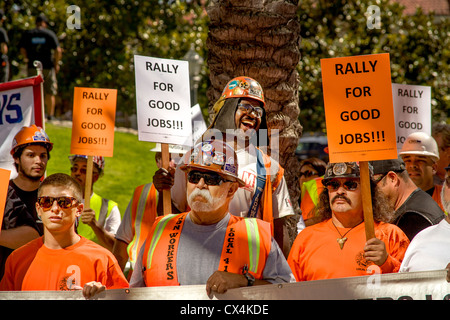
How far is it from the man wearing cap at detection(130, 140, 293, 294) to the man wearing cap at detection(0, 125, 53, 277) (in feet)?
4.89

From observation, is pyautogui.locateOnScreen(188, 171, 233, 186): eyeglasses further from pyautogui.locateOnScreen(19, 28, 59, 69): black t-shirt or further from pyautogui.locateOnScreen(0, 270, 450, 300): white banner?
pyautogui.locateOnScreen(19, 28, 59, 69): black t-shirt

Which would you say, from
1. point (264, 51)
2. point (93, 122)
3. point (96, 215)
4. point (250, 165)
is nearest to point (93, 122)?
point (93, 122)

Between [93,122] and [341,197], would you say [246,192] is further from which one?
[93,122]

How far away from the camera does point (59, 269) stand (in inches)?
172

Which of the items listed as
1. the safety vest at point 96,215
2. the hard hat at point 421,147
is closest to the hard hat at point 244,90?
the hard hat at point 421,147

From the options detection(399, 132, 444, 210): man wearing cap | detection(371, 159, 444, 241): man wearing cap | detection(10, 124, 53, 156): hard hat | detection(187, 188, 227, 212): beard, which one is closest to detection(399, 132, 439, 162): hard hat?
detection(399, 132, 444, 210): man wearing cap

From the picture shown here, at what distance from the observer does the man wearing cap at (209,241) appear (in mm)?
4066

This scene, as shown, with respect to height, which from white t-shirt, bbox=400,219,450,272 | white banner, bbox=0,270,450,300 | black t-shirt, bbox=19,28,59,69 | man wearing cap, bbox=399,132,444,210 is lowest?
white banner, bbox=0,270,450,300

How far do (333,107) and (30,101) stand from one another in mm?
3528

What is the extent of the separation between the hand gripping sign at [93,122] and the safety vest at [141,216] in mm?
472

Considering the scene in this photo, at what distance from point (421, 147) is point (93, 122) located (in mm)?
3061

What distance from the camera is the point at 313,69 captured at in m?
17.1

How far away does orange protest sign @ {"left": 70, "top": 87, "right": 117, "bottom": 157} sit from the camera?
6.39 meters

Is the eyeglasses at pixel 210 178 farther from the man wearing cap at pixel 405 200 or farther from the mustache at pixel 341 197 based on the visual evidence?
the man wearing cap at pixel 405 200
